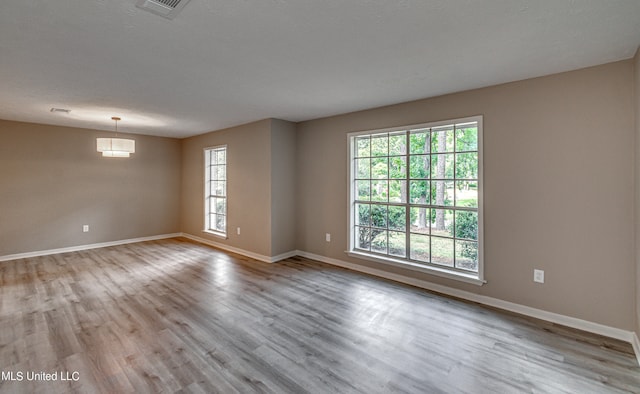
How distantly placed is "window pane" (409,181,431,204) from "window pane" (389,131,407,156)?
1.58 ft

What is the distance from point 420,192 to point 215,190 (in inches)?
178

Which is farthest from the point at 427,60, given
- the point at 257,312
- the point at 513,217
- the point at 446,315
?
the point at 257,312

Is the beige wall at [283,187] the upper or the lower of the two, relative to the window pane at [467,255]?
upper

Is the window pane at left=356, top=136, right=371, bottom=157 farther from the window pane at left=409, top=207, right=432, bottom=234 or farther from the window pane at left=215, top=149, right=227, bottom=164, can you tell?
the window pane at left=215, top=149, right=227, bottom=164

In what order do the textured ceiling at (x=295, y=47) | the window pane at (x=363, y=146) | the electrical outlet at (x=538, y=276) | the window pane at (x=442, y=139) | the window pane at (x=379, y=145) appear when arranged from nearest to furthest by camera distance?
the textured ceiling at (x=295, y=47) < the electrical outlet at (x=538, y=276) < the window pane at (x=442, y=139) < the window pane at (x=379, y=145) < the window pane at (x=363, y=146)

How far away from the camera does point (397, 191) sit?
4062 millimetres

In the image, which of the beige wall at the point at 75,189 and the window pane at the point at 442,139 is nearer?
the window pane at the point at 442,139

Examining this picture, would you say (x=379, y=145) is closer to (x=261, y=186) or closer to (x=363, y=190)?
(x=363, y=190)

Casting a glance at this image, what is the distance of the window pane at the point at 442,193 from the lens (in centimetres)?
355

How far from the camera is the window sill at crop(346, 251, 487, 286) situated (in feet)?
10.8

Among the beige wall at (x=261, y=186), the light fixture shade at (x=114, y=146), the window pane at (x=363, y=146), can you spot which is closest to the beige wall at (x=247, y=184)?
the beige wall at (x=261, y=186)

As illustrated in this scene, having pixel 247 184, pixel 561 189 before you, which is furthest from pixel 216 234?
pixel 561 189

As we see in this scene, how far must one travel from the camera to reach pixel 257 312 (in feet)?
9.95

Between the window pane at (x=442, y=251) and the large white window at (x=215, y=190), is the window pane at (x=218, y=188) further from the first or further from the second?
the window pane at (x=442, y=251)
